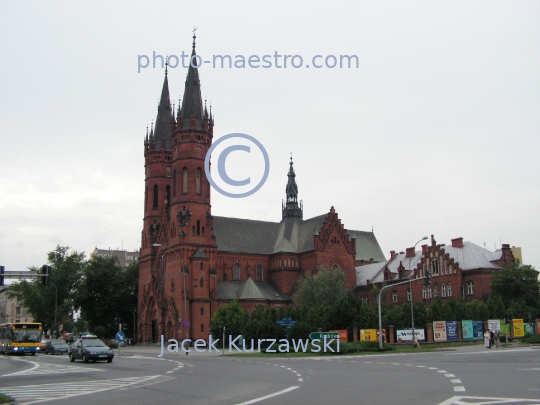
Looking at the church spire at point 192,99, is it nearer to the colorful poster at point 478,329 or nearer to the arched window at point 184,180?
the arched window at point 184,180

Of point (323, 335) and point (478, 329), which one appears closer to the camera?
point (323, 335)

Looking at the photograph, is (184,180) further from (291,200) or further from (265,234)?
(291,200)

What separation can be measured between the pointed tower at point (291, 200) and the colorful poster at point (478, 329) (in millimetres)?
41327

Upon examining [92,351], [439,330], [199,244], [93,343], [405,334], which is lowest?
[405,334]

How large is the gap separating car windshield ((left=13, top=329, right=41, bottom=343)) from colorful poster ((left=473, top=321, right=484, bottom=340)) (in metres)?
39.8

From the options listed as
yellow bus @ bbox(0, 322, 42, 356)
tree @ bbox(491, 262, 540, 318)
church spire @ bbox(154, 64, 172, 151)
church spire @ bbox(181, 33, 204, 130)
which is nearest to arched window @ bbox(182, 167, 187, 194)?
church spire @ bbox(181, 33, 204, 130)

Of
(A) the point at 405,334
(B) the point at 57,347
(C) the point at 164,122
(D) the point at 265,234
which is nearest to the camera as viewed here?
(A) the point at 405,334

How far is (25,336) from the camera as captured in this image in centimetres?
5366

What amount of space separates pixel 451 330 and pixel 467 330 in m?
1.95

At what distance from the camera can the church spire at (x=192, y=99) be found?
79375mm

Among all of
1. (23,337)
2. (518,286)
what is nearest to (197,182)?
(23,337)

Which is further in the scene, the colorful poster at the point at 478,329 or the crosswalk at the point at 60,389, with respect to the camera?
the colorful poster at the point at 478,329

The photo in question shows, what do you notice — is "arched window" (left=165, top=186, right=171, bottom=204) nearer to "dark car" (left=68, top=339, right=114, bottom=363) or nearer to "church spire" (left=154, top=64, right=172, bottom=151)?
"church spire" (left=154, top=64, right=172, bottom=151)

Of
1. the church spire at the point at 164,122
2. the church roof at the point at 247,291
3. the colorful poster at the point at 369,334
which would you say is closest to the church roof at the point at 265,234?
the church roof at the point at 247,291
